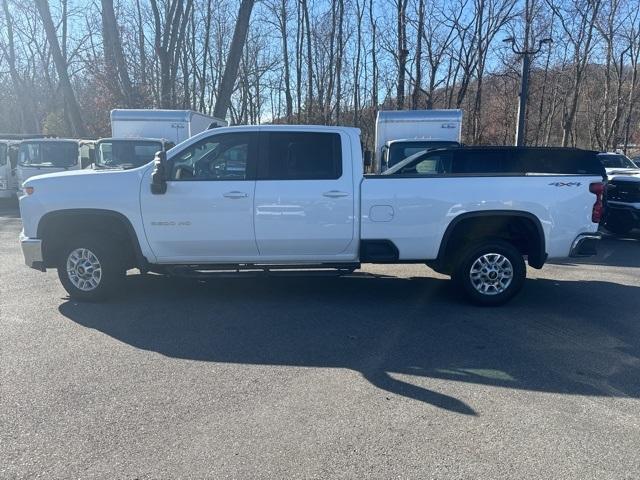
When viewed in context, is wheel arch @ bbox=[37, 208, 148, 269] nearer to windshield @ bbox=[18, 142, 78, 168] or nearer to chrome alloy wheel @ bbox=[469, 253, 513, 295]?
chrome alloy wheel @ bbox=[469, 253, 513, 295]

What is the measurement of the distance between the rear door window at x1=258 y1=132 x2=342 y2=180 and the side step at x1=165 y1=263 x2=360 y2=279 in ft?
3.46

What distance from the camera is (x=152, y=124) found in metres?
14.0

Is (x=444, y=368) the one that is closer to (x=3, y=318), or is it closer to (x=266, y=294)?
(x=266, y=294)

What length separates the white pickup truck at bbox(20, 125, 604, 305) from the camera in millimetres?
5777

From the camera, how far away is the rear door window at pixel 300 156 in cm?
584

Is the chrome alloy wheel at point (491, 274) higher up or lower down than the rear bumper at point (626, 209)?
lower down

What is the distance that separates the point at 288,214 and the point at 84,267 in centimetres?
255

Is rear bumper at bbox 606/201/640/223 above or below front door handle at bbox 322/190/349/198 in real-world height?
below

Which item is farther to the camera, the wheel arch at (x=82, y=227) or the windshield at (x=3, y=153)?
the windshield at (x=3, y=153)

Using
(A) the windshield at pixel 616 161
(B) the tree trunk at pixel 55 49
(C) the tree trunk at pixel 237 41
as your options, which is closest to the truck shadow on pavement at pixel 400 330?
(A) the windshield at pixel 616 161

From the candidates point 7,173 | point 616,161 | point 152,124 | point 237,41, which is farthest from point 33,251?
point 616,161

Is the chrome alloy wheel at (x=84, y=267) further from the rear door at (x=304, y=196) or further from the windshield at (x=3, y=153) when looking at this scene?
the windshield at (x=3, y=153)

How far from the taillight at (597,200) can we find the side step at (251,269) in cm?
287

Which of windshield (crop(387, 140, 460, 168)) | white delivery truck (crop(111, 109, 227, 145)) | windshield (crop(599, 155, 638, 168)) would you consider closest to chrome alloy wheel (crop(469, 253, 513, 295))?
windshield (crop(387, 140, 460, 168))
